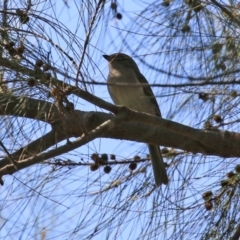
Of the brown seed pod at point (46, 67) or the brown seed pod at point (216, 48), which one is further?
the brown seed pod at point (216, 48)

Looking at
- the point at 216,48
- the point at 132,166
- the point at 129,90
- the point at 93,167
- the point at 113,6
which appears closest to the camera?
the point at 216,48

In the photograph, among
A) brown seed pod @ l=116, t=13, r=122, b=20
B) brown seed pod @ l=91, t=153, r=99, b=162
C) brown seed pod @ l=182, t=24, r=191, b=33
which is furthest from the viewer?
brown seed pod @ l=91, t=153, r=99, b=162

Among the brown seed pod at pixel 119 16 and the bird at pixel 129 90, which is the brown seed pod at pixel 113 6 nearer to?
the brown seed pod at pixel 119 16

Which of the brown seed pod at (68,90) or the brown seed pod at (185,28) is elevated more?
the brown seed pod at (185,28)

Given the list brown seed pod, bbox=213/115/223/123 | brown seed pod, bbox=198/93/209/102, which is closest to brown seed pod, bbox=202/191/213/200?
brown seed pod, bbox=213/115/223/123

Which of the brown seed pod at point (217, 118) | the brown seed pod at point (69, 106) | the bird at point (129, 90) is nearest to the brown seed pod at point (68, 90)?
the brown seed pod at point (69, 106)

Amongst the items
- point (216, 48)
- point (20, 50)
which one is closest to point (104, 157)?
point (216, 48)

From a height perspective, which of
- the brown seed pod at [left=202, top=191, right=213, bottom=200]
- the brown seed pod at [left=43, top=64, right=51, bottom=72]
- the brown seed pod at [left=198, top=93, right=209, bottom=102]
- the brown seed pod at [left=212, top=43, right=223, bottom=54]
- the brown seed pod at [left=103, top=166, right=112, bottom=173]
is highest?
the brown seed pod at [left=212, top=43, right=223, bottom=54]

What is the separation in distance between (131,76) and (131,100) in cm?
36

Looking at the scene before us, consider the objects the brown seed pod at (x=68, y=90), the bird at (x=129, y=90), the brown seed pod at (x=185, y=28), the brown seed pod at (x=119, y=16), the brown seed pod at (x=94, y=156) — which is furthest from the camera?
the bird at (x=129, y=90)

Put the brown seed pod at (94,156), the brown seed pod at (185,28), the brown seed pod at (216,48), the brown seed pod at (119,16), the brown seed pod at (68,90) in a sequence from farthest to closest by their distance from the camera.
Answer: the brown seed pod at (94,156) < the brown seed pod at (119,16) < the brown seed pod at (185,28) < the brown seed pod at (216,48) < the brown seed pod at (68,90)

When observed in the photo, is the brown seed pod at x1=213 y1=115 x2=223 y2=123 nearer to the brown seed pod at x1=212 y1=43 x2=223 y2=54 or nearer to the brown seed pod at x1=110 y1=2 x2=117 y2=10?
the brown seed pod at x1=212 y1=43 x2=223 y2=54

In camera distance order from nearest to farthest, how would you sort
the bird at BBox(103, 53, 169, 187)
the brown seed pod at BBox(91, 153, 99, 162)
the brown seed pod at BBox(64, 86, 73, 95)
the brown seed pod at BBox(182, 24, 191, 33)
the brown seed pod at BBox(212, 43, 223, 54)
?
the brown seed pod at BBox(64, 86, 73, 95)
the brown seed pod at BBox(212, 43, 223, 54)
the brown seed pod at BBox(182, 24, 191, 33)
the brown seed pod at BBox(91, 153, 99, 162)
the bird at BBox(103, 53, 169, 187)

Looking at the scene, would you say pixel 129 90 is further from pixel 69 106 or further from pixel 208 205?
pixel 69 106
